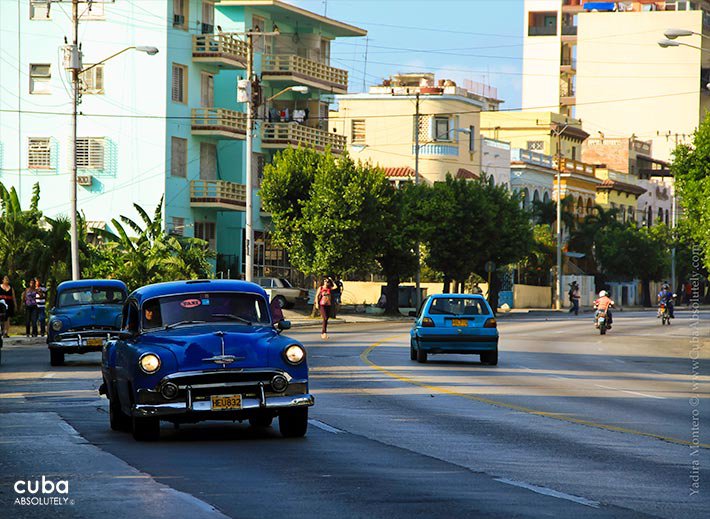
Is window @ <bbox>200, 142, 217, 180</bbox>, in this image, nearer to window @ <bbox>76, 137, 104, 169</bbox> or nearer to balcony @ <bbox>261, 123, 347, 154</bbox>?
balcony @ <bbox>261, 123, 347, 154</bbox>

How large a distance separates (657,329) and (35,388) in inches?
1666

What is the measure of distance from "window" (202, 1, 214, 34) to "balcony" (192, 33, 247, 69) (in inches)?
28.0

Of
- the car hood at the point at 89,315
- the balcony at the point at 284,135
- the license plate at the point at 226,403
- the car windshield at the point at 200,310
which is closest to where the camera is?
the license plate at the point at 226,403

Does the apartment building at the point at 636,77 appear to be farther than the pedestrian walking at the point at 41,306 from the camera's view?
Yes

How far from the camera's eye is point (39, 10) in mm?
70312

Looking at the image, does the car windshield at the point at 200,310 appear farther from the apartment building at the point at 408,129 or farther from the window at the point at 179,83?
the apartment building at the point at 408,129

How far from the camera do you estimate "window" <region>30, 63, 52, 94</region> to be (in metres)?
70.2

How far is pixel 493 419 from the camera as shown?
19359 mm

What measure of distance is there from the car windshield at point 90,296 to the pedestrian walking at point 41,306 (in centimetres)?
1187

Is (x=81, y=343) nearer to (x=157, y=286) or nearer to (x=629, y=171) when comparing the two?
(x=157, y=286)

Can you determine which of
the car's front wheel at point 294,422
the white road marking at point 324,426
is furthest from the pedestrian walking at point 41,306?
the car's front wheel at point 294,422

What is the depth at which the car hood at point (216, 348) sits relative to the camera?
1546 centimetres

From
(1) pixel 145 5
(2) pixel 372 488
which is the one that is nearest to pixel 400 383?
(2) pixel 372 488

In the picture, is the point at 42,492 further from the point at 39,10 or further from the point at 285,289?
the point at 285,289
